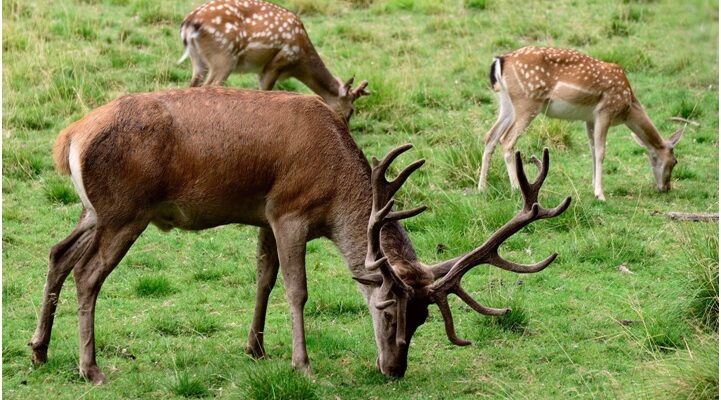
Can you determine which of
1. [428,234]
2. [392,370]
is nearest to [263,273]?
[392,370]

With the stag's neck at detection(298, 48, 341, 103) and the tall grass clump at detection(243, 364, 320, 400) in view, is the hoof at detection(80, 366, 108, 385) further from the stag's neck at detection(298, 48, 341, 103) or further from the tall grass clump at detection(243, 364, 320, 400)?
the stag's neck at detection(298, 48, 341, 103)

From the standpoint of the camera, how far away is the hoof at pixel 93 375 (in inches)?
242

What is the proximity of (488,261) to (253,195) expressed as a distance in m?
1.23

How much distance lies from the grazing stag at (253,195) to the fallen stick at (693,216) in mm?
3118

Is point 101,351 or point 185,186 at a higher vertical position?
point 185,186

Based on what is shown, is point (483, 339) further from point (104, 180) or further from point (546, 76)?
point (546, 76)

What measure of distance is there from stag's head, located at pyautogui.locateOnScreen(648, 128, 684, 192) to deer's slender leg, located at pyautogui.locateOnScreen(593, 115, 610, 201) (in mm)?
453

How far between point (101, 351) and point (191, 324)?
0.60 meters

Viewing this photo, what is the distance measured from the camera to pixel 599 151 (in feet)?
32.0

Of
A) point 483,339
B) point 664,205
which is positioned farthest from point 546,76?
point 483,339

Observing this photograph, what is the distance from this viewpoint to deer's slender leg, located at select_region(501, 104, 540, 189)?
9641mm

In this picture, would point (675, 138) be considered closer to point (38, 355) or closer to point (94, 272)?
point (94, 272)

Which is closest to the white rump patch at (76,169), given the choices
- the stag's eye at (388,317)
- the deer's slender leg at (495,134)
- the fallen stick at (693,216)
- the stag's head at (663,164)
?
the stag's eye at (388,317)

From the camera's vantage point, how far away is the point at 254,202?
244 inches
